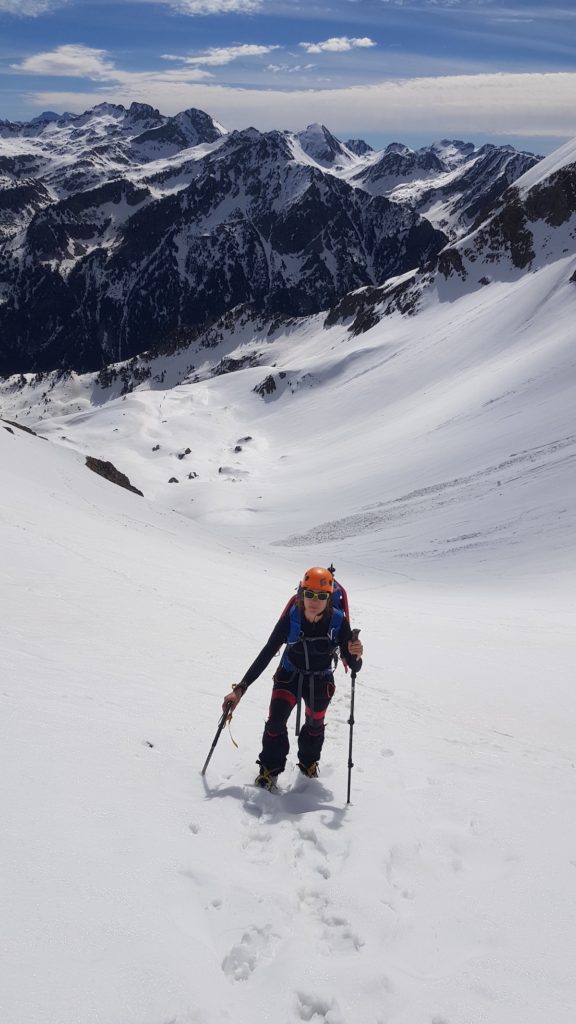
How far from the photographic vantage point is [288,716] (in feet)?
23.0

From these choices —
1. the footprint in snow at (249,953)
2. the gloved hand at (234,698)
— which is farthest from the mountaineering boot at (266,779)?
the footprint in snow at (249,953)

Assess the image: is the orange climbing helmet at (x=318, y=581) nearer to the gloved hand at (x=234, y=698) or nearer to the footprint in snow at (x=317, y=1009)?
the gloved hand at (x=234, y=698)

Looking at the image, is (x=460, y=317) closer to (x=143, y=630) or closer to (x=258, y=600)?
(x=258, y=600)

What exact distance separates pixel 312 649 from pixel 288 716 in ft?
2.59

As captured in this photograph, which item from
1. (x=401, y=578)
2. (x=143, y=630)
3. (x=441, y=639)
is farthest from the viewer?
(x=401, y=578)

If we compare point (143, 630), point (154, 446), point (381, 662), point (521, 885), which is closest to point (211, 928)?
point (521, 885)

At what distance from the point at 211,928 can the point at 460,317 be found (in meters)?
91.1

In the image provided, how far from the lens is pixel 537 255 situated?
9219cm

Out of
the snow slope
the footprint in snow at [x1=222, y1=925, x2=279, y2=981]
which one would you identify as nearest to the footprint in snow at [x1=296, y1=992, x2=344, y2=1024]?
the snow slope

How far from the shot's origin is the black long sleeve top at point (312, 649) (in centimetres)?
695

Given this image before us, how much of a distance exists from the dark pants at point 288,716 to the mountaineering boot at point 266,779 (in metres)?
0.05

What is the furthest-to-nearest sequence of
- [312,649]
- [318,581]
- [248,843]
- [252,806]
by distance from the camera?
1. [312,649]
2. [318,581]
3. [252,806]
4. [248,843]

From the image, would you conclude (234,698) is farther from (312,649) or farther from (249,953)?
(249,953)

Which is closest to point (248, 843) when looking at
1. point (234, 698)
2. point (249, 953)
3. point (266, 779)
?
point (266, 779)
